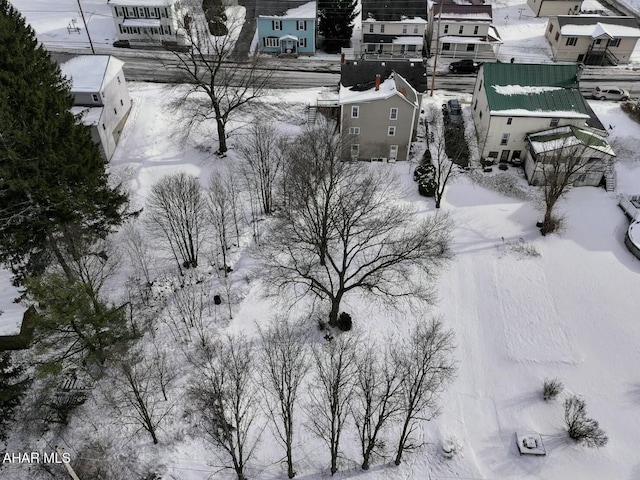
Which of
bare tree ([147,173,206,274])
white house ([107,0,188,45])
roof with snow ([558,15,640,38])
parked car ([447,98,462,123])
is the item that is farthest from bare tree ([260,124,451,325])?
roof with snow ([558,15,640,38])

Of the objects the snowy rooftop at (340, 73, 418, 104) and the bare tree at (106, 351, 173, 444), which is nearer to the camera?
the bare tree at (106, 351, 173, 444)

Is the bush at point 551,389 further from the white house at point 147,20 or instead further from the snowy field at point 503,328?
the white house at point 147,20

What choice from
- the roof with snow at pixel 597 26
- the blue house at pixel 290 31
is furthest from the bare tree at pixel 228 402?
the roof with snow at pixel 597 26

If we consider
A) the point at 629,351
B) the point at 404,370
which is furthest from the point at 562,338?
the point at 404,370

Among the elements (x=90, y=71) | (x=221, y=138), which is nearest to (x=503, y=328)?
(x=221, y=138)

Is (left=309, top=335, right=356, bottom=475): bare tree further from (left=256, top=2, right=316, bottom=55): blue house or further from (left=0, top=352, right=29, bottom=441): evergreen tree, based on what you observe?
(left=256, top=2, right=316, bottom=55): blue house

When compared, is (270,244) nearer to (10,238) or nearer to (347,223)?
(347,223)
